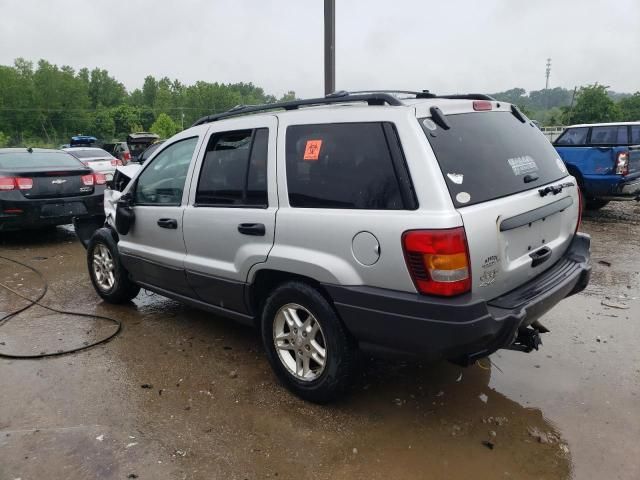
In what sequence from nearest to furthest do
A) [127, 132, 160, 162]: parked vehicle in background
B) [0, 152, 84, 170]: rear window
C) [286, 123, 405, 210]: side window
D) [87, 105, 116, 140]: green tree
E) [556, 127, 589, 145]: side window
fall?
[286, 123, 405, 210]: side window
[0, 152, 84, 170]: rear window
[556, 127, 589, 145]: side window
[127, 132, 160, 162]: parked vehicle in background
[87, 105, 116, 140]: green tree

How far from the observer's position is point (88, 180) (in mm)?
7805

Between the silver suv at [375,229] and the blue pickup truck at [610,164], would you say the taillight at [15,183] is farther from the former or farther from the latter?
the blue pickup truck at [610,164]

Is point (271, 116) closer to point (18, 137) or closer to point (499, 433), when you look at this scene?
point (499, 433)

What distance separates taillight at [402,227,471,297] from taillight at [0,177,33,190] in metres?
6.67

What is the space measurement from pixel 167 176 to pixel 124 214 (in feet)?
2.03

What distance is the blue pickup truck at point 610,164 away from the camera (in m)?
8.48

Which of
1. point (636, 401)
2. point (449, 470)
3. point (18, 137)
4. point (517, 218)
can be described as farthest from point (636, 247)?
point (18, 137)

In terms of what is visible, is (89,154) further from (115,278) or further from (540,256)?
(540,256)

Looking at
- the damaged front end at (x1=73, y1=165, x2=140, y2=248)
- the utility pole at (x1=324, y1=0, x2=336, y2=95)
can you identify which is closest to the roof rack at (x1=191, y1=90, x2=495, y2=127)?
the damaged front end at (x1=73, y1=165, x2=140, y2=248)

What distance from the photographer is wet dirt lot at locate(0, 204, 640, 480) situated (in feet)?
8.68

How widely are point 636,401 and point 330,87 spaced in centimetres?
587

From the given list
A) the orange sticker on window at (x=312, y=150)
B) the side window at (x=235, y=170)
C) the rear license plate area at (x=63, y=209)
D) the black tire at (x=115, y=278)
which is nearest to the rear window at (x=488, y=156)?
the orange sticker on window at (x=312, y=150)

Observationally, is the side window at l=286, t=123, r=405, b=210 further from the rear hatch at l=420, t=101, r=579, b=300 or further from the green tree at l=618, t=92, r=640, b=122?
the green tree at l=618, t=92, r=640, b=122

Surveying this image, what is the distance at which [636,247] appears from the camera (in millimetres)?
7113
